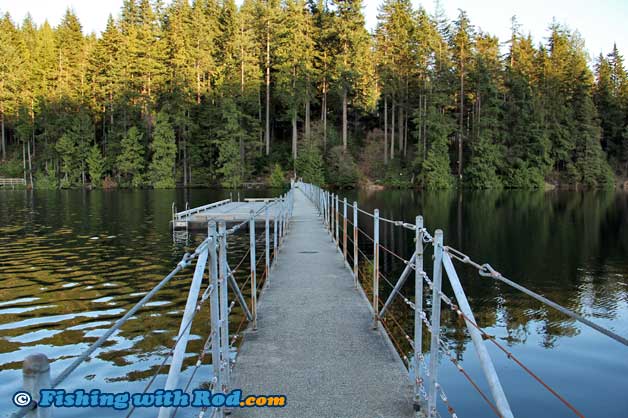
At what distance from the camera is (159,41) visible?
58.2m

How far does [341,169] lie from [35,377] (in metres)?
50.9

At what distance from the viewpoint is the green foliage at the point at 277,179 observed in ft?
174

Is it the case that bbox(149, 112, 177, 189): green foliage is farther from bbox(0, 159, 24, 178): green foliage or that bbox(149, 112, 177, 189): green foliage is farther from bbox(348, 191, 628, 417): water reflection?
bbox(348, 191, 628, 417): water reflection

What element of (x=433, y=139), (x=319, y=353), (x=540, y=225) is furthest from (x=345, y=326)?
(x=433, y=139)

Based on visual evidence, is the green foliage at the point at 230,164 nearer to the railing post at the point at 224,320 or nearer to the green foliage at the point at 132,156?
the green foliage at the point at 132,156

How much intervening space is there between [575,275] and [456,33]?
4672 centimetres

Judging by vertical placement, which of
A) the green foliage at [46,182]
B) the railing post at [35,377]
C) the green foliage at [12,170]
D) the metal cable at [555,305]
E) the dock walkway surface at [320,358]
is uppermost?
the green foliage at [12,170]

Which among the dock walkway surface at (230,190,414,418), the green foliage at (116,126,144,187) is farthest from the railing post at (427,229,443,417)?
the green foliage at (116,126,144,187)

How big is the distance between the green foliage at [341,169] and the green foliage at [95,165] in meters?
25.6

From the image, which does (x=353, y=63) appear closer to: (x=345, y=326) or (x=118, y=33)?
(x=118, y=33)

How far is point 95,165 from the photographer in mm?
56062

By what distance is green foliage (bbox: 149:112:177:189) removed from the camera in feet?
178
